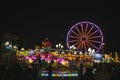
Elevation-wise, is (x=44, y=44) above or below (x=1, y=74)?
above

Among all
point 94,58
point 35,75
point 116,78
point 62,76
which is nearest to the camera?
point 35,75

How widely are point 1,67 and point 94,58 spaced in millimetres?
27643

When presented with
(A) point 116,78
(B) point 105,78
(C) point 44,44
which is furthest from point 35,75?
(C) point 44,44

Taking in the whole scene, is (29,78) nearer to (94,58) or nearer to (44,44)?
(44,44)

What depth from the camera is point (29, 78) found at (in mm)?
11617

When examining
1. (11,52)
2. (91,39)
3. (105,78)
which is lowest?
(105,78)

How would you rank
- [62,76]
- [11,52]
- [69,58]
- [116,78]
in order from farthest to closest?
1. [69,58]
2. [11,52]
3. [62,76]
4. [116,78]

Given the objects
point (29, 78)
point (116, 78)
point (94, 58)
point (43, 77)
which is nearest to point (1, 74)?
point (29, 78)

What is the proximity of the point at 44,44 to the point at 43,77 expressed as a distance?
17.6 metres

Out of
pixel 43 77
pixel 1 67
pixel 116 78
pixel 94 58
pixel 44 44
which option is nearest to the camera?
pixel 1 67

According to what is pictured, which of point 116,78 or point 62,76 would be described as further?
point 62,76

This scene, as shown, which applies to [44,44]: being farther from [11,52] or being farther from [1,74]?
[1,74]

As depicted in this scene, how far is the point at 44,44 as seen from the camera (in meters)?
32.3

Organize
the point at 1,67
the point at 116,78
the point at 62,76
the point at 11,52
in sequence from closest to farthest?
the point at 1,67 → the point at 116,78 → the point at 62,76 → the point at 11,52
